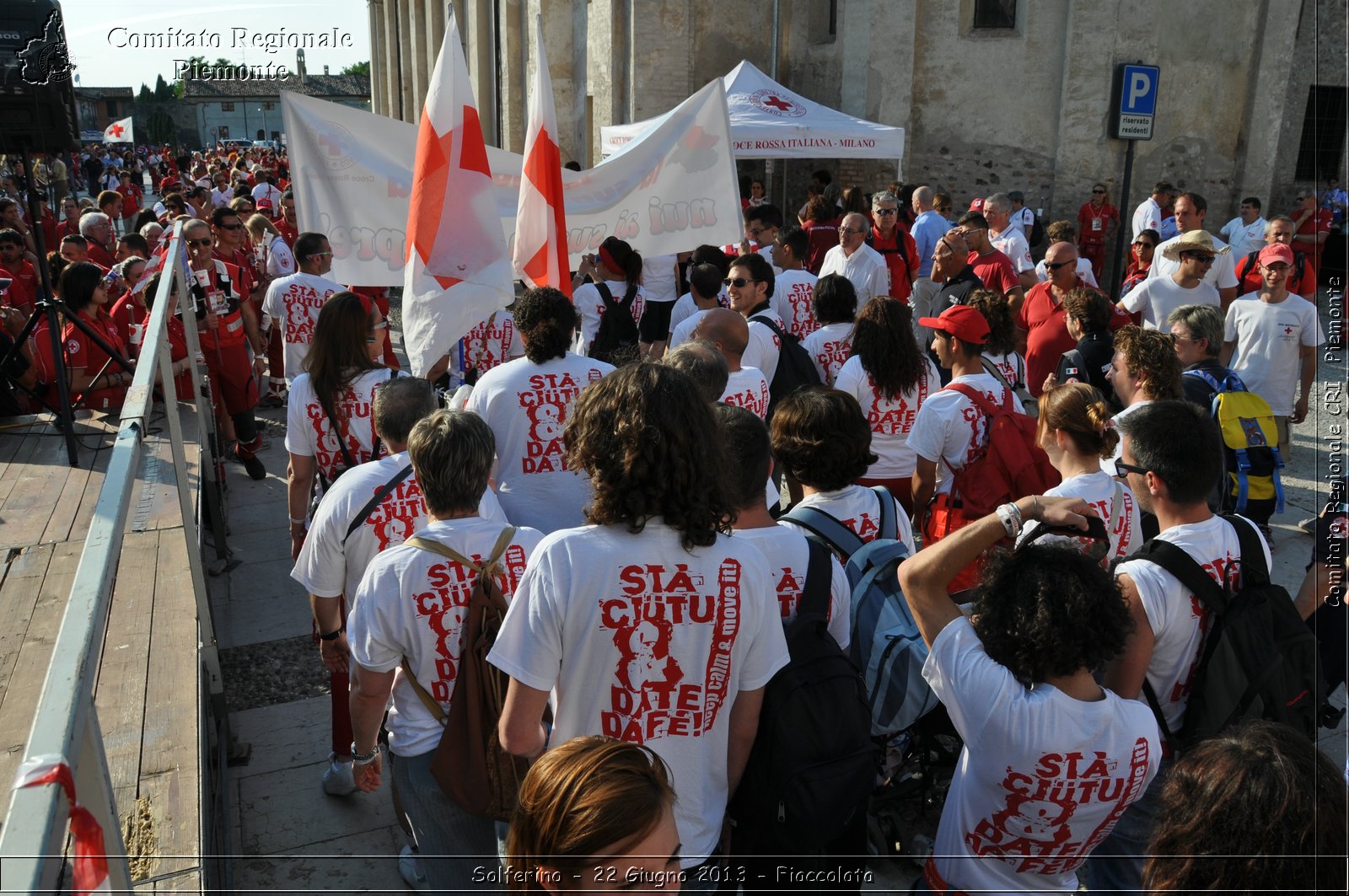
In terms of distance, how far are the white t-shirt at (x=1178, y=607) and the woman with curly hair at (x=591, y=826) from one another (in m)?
1.79

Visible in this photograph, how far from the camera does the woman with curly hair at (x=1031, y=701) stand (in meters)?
2.28

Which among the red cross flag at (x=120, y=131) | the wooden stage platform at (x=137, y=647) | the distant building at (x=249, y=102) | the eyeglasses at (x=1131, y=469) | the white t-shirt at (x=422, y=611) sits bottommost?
the wooden stage platform at (x=137, y=647)

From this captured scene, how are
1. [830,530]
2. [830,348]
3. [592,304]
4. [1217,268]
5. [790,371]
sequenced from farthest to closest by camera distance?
[1217,268], [592,304], [830,348], [790,371], [830,530]

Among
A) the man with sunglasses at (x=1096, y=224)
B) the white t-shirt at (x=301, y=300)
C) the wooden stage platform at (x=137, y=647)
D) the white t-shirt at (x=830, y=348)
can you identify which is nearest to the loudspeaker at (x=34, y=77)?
the white t-shirt at (x=301, y=300)

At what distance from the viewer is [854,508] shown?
3.38 m

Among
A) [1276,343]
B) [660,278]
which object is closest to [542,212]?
[660,278]

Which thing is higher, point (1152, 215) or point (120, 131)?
point (120, 131)

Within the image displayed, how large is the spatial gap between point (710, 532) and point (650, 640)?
11.3 inches

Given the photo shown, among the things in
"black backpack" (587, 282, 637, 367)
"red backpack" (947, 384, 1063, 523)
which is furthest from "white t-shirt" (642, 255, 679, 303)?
"red backpack" (947, 384, 1063, 523)

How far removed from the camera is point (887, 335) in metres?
4.86

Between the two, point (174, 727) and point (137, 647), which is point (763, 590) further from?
point (137, 647)

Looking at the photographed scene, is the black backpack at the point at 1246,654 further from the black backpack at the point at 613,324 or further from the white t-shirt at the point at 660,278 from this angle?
the white t-shirt at the point at 660,278

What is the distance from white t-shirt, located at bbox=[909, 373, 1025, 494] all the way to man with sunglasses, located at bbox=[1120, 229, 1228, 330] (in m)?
3.00

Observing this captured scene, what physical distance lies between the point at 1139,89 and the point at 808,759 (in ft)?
54.9
